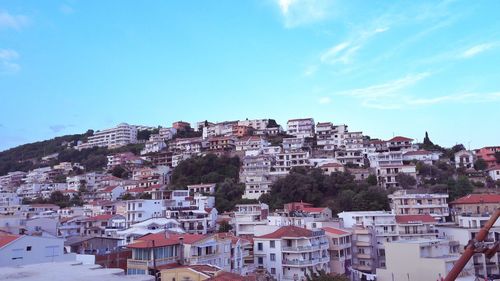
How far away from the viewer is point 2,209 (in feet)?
187

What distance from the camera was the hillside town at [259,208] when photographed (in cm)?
2508

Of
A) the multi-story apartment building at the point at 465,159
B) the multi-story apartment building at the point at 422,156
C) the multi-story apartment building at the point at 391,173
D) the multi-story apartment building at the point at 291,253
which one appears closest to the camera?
the multi-story apartment building at the point at 291,253

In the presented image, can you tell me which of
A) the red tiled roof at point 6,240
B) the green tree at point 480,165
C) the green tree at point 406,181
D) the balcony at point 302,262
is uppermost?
the green tree at point 480,165

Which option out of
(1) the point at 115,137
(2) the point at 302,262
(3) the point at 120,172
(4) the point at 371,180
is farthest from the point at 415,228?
(1) the point at 115,137

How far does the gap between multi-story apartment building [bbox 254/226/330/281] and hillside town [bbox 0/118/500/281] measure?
0.28ft

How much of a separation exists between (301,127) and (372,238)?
47831 mm

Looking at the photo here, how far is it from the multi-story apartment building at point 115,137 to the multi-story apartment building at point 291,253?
8032cm

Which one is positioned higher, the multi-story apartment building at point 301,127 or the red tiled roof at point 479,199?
the multi-story apartment building at point 301,127

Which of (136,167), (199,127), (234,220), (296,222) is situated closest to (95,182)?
Answer: (136,167)

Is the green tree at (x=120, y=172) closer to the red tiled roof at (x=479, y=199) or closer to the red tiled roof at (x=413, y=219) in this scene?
the red tiled roof at (x=413, y=219)

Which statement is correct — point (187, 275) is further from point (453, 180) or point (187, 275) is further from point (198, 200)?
point (453, 180)

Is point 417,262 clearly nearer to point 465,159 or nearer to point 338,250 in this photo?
point 338,250

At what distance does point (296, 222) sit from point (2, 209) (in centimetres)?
3974

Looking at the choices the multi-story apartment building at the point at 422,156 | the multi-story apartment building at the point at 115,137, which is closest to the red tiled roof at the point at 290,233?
the multi-story apartment building at the point at 422,156
